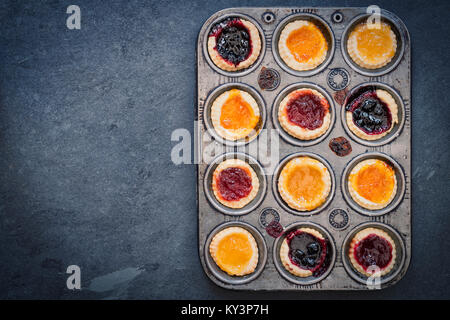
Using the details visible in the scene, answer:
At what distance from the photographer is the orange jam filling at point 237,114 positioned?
3.80 metres

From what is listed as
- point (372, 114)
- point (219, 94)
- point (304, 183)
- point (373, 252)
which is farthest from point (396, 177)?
point (219, 94)

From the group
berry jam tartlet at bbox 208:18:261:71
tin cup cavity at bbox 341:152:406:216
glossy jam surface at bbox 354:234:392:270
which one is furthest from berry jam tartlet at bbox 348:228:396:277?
berry jam tartlet at bbox 208:18:261:71

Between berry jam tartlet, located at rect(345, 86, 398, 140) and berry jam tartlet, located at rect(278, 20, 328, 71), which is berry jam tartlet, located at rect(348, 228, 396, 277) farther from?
berry jam tartlet, located at rect(278, 20, 328, 71)

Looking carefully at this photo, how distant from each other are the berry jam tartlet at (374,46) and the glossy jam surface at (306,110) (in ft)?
2.14

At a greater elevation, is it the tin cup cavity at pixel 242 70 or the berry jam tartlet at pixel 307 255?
the tin cup cavity at pixel 242 70

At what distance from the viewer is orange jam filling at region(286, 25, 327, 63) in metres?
3.83

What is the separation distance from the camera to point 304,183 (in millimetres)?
3832

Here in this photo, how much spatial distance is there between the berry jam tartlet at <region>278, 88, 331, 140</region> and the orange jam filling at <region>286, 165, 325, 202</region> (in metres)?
0.38

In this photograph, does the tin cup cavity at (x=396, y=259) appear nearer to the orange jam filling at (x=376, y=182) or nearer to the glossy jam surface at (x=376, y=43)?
the orange jam filling at (x=376, y=182)

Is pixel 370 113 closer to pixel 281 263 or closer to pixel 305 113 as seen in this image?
pixel 305 113

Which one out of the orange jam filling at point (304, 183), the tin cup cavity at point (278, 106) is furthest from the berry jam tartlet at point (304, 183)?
the tin cup cavity at point (278, 106)

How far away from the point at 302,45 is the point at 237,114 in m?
1.06

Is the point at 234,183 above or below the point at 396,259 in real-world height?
above
